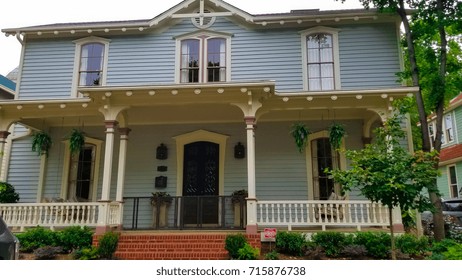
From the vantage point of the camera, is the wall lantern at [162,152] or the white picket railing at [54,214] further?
the wall lantern at [162,152]

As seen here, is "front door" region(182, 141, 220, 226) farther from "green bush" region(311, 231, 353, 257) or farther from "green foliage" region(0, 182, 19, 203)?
"green foliage" region(0, 182, 19, 203)

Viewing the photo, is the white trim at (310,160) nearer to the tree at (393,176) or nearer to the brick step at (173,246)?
the brick step at (173,246)

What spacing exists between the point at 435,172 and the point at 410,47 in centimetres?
572

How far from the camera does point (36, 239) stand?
8906 millimetres

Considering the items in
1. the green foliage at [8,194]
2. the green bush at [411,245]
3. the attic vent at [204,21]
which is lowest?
the green bush at [411,245]

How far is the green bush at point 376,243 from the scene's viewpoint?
26.3 ft

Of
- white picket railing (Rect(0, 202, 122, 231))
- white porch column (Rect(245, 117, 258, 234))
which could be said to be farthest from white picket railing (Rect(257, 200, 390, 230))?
white picket railing (Rect(0, 202, 122, 231))

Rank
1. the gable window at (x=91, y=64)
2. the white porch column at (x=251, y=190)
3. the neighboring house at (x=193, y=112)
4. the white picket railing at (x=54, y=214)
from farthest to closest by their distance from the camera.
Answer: the gable window at (x=91, y=64)
the neighboring house at (x=193, y=112)
the white picket railing at (x=54, y=214)
the white porch column at (x=251, y=190)

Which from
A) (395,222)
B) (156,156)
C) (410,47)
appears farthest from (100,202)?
(410,47)

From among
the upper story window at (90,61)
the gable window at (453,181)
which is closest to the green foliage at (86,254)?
the upper story window at (90,61)

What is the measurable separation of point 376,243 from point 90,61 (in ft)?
33.6

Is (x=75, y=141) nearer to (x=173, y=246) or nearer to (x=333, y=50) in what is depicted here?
(x=173, y=246)

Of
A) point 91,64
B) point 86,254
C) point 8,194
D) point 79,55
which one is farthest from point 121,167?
point 79,55

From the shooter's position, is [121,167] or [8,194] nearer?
[121,167]
